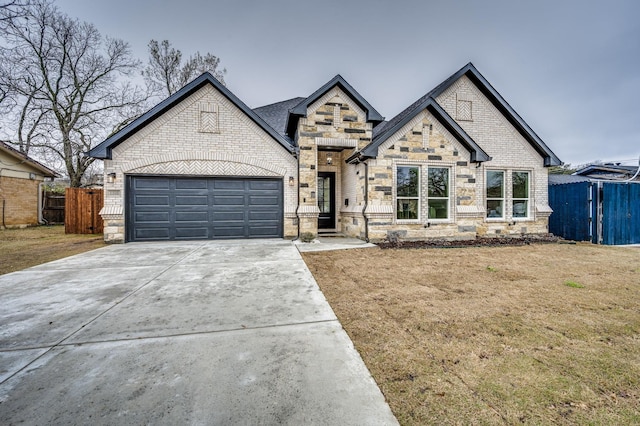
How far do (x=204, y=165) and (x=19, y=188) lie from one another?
12835mm

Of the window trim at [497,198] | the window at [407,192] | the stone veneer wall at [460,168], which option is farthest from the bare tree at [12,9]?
the window trim at [497,198]

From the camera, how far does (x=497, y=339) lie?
104 inches

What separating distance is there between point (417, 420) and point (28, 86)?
26.1 m

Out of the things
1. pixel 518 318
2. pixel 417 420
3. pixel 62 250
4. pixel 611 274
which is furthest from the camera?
pixel 62 250

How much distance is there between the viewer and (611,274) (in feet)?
17.3

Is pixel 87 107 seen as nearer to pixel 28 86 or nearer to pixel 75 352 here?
pixel 28 86

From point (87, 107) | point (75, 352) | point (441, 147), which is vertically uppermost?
point (87, 107)

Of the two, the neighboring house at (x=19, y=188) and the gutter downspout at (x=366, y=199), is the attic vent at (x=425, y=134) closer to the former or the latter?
the gutter downspout at (x=366, y=199)

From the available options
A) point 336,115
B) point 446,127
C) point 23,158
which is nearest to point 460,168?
point 446,127

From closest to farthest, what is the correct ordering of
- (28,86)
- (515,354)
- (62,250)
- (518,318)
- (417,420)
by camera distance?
(417,420)
(515,354)
(518,318)
(62,250)
(28,86)

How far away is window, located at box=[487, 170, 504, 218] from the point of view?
10.8 metres

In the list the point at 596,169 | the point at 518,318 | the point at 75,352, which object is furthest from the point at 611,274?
the point at 596,169

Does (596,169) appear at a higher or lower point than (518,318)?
higher

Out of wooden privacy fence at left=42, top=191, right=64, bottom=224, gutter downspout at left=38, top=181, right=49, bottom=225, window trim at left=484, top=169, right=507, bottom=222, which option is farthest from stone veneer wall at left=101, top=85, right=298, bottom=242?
wooden privacy fence at left=42, top=191, right=64, bottom=224
